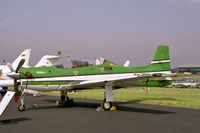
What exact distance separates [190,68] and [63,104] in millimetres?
126021

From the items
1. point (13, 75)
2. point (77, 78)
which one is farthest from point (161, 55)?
point (13, 75)

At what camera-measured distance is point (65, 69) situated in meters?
13.4

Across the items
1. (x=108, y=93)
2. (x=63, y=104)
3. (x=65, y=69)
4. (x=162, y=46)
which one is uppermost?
(x=162, y=46)

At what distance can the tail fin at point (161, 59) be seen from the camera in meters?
16.3

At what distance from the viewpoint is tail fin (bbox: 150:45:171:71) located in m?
16.3

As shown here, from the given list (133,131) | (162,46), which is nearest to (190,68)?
(162,46)

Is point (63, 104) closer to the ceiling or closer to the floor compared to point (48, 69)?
closer to the floor

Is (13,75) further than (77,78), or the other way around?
(77,78)

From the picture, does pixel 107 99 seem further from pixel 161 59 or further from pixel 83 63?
pixel 161 59

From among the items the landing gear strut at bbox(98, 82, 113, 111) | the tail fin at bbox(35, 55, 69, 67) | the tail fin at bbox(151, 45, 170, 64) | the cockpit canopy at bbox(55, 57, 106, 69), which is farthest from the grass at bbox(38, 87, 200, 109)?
the tail fin at bbox(35, 55, 69, 67)

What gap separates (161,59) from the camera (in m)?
16.4

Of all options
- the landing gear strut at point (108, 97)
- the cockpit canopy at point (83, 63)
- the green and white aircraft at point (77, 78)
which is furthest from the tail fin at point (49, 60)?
the landing gear strut at point (108, 97)

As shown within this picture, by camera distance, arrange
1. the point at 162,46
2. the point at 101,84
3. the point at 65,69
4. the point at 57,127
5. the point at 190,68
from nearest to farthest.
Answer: the point at 57,127 → the point at 101,84 → the point at 65,69 → the point at 162,46 → the point at 190,68

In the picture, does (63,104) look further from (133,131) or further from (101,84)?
(133,131)
